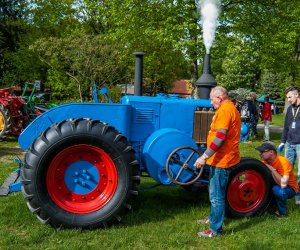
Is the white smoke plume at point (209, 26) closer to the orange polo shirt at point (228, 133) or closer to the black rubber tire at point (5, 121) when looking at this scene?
the orange polo shirt at point (228, 133)

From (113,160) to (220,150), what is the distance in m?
1.13

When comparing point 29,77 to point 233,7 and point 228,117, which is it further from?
point 228,117

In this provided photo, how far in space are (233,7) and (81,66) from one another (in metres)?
7.32

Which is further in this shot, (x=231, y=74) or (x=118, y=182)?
(x=231, y=74)

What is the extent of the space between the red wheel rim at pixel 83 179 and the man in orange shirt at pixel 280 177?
6.56 feet

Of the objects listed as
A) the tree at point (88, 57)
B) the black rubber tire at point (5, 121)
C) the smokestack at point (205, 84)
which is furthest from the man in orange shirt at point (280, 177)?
the tree at point (88, 57)

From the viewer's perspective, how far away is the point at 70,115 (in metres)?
4.75

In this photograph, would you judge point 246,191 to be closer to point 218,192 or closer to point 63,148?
point 218,192

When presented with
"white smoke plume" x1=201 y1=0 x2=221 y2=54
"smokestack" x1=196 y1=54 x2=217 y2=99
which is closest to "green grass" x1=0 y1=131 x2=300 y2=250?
"smokestack" x1=196 y1=54 x2=217 y2=99

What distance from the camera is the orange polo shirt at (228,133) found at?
4.05 metres

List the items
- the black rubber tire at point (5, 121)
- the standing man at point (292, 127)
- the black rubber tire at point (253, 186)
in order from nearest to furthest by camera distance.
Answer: the black rubber tire at point (253, 186) < the standing man at point (292, 127) < the black rubber tire at point (5, 121)

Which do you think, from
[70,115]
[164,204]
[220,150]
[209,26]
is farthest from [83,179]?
[209,26]

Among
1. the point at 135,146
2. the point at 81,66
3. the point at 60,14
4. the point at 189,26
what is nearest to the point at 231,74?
the point at 60,14

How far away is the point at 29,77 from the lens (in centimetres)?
2783
